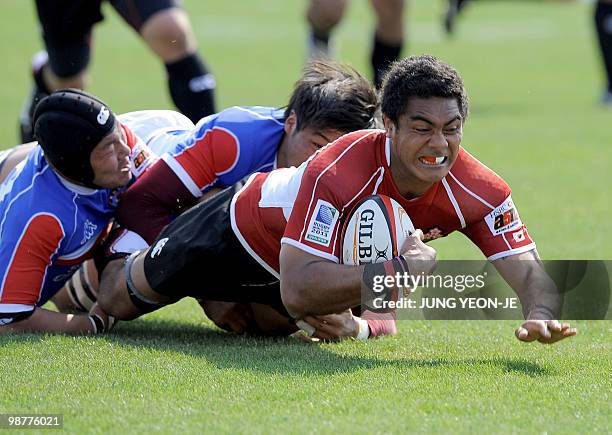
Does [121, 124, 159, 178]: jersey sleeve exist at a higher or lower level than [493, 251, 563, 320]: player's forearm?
higher

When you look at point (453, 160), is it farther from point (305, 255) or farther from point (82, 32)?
point (82, 32)

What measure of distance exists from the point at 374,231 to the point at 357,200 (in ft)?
0.54

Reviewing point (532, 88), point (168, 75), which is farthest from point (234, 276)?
point (532, 88)

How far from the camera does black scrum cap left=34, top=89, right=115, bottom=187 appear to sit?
5.46 meters

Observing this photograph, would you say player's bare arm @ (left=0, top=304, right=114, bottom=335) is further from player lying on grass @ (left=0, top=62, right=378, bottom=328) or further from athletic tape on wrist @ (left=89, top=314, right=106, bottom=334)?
player lying on grass @ (left=0, top=62, right=378, bottom=328)

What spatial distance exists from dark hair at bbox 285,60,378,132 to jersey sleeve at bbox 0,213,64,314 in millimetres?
1342

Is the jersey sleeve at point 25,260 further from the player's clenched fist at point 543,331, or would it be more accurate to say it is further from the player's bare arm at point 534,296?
the player's clenched fist at point 543,331

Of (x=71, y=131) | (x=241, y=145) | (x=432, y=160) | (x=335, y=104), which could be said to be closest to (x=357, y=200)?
(x=432, y=160)

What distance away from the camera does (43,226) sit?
17.8ft

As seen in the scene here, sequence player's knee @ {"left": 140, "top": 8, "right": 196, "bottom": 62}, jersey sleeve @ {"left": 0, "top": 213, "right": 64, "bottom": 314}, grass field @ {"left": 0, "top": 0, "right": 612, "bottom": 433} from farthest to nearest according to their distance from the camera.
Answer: player's knee @ {"left": 140, "top": 8, "right": 196, "bottom": 62} → jersey sleeve @ {"left": 0, "top": 213, "right": 64, "bottom": 314} → grass field @ {"left": 0, "top": 0, "right": 612, "bottom": 433}

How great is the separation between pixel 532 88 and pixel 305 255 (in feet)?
39.3

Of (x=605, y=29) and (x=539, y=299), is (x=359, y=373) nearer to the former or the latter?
(x=539, y=299)

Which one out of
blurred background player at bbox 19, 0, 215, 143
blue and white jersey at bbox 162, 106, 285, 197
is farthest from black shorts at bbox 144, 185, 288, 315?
blurred background player at bbox 19, 0, 215, 143

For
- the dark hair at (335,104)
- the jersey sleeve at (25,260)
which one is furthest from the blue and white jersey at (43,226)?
the dark hair at (335,104)
